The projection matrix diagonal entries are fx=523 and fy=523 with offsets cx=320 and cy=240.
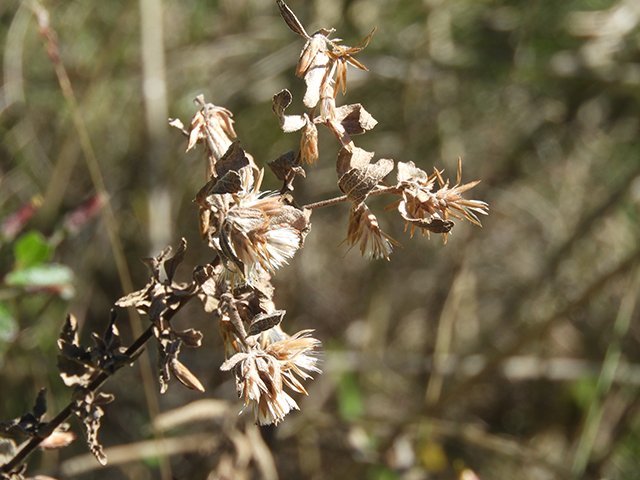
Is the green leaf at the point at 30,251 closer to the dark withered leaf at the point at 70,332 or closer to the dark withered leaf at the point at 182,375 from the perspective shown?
the dark withered leaf at the point at 70,332

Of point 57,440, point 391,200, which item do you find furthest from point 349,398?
point 57,440

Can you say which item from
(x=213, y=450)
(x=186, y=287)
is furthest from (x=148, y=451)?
(x=186, y=287)

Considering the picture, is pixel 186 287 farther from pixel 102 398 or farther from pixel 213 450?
pixel 213 450

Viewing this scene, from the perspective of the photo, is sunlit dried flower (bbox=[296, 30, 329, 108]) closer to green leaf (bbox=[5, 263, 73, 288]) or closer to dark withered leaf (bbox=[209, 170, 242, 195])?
dark withered leaf (bbox=[209, 170, 242, 195])

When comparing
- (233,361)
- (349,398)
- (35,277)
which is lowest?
(349,398)

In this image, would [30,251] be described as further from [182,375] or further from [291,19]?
[291,19]

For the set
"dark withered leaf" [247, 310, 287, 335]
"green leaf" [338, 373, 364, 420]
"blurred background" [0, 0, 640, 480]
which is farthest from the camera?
"blurred background" [0, 0, 640, 480]

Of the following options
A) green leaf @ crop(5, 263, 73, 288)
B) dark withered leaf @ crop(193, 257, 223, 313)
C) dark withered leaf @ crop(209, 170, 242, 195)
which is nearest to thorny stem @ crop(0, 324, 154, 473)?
dark withered leaf @ crop(193, 257, 223, 313)
